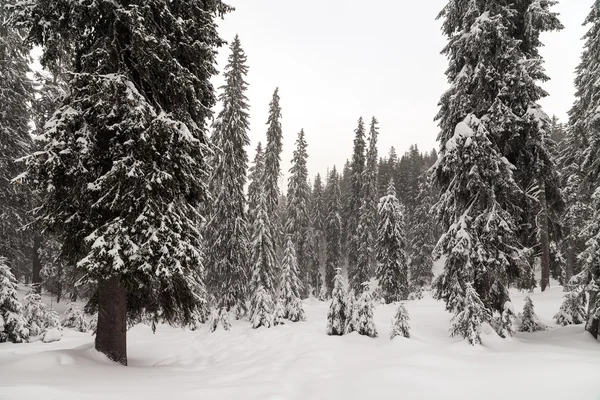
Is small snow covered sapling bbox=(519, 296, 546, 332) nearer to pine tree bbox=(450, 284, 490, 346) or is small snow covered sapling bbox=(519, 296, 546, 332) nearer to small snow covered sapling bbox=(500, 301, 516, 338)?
small snow covered sapling bbox=(500, 301, 516, 338)

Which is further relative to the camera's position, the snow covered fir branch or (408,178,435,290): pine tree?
(408,178,435,290): pine tree

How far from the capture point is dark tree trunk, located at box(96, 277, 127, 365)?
24.6 feet

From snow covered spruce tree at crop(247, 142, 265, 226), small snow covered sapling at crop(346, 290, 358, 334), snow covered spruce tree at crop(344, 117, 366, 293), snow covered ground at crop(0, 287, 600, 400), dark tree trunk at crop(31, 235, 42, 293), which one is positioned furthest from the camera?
snow covered spruce tree at crop(344, 117, 366, 293)

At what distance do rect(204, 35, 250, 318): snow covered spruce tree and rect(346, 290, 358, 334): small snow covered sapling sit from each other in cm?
1163

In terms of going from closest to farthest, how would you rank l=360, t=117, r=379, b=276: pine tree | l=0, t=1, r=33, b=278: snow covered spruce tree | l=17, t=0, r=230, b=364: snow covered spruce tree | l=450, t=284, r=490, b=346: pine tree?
l=17, t=0, r=230, b=364: snow covered spruce tree, l=450, t=284, r=490, b=346: pine tree, l=0, t=1, r=33, b=278: snow covered spruce tree, l=360, t=117, r=379, b=276: pine tree

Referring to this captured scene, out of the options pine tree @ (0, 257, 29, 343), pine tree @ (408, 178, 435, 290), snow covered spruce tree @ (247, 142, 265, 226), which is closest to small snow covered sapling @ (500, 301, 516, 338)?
pine tree @ (0, 257, 29, 343)

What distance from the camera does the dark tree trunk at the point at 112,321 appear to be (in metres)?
7.48

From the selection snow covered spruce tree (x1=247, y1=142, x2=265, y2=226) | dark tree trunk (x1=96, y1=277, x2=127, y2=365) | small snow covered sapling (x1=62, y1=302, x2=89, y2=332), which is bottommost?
small snow covered sapling (x1=62, y1=302, x2=89, y2=332)

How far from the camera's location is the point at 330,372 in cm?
692

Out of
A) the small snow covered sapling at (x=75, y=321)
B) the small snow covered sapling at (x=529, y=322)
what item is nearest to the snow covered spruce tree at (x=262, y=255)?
the small snow covered sapling at (x=75, y=321)

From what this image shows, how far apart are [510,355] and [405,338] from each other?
9.38ft

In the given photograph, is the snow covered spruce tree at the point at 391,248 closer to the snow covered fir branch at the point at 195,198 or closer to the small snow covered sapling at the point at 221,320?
the snow covered fir branch at the point at 195,198

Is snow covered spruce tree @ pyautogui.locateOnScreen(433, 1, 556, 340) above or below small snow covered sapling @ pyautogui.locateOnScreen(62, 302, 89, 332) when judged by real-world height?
above

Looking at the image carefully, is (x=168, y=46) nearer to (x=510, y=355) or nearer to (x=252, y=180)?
(x=510, y=355)
